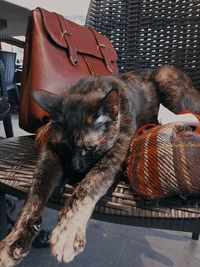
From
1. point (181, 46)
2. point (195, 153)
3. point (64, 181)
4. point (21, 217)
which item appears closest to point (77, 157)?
point (64, 181)

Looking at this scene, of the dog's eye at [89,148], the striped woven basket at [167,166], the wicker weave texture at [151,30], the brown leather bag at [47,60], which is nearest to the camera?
the striped woven basket at [167,166]

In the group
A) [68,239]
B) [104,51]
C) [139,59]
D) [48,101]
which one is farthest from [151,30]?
[68,239]

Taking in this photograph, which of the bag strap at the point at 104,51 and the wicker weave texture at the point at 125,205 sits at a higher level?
the bag strap at the point at 104,51

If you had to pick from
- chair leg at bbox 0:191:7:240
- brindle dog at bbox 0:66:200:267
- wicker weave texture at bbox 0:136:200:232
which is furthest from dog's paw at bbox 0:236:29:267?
chair leg at bbox 0:191:7:240

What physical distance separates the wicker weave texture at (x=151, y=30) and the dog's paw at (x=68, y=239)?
80cm

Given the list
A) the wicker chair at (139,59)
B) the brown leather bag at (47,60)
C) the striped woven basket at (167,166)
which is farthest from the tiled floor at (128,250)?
the striped woven basket at (167,166)

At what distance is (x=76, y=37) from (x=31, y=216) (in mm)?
692

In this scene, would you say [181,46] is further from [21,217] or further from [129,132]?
[21,217]

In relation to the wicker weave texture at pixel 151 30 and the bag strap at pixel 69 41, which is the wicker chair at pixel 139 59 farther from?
the bag strap at pixel 69 41

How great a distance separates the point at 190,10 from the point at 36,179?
0.92 meters

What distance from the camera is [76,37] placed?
112cm

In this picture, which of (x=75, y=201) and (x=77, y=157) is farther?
(x=77, y=157)

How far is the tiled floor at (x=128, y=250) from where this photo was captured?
114 centimetres

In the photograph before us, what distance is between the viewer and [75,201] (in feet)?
2.13
